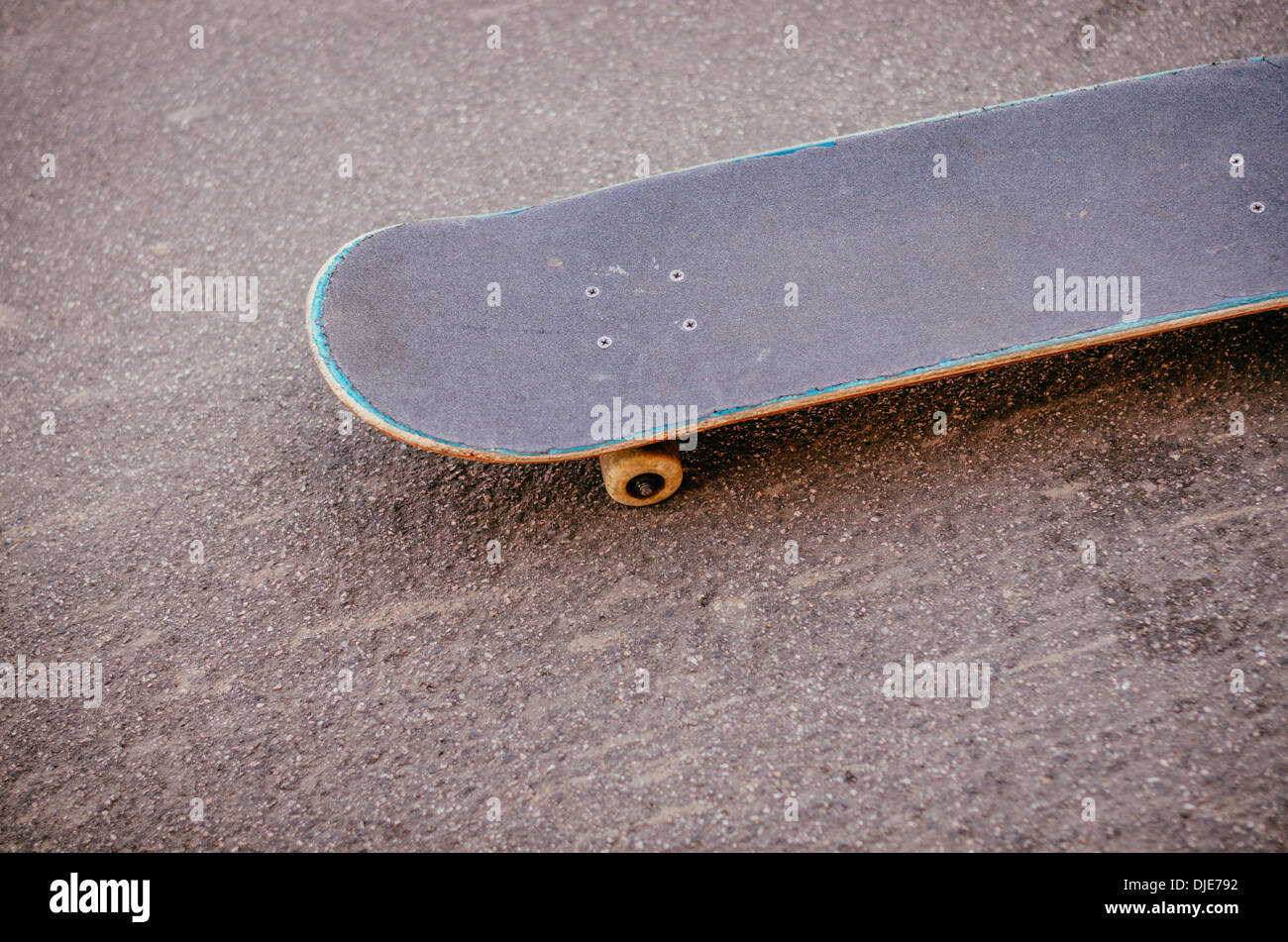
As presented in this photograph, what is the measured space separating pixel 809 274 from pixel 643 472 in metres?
0.68

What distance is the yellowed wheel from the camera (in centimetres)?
212

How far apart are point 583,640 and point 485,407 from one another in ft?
2.10

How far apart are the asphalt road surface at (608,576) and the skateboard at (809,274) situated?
15.4 inches

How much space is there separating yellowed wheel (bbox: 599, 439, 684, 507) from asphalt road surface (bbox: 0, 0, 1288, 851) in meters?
0.09

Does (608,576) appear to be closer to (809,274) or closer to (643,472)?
(643,472)

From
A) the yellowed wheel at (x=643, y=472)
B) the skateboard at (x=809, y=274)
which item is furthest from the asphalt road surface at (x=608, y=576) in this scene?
the skateboard at (x=809, y=274)

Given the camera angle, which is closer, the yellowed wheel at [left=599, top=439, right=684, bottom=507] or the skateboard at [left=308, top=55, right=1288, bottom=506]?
the skateboard at [left=308, top=55, right=1288, bottom=506]

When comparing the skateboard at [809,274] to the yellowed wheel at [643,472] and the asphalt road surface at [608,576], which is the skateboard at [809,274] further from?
the asphalt road surface at [608,576]

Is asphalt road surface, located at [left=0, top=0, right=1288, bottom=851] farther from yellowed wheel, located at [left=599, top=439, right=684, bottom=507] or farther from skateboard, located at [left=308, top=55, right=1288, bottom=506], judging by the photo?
skateboard, located at [left=308, top=55, right=1288, bottom=506]

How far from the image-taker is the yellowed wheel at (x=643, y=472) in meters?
2.12

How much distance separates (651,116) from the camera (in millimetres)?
3168

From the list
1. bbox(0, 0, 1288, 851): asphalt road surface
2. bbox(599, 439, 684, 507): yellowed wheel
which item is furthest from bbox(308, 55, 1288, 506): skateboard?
bbox(0, 0, 1288, 851): asphalt road surface

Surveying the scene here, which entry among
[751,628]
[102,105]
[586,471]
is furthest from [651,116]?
[102,105]

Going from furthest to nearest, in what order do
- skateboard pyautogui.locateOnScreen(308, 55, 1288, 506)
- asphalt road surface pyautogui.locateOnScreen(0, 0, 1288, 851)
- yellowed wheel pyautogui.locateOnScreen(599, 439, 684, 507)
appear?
yellowed wheel pyautogui.locateOnScreen(599, 439, 684, 507) < skateboard pyautogui.locateOnScreen(308, 55, 1288, 506) < asphalt road surface pyautogui.locateOnScreen(0, 0, 1288, 851)
